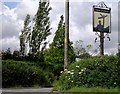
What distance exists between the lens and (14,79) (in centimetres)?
2683

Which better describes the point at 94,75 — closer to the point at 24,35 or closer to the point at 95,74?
the point at 95,74

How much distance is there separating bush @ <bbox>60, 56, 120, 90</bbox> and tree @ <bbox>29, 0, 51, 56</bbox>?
21.4 m

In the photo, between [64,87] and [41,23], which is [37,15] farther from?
[64,87]

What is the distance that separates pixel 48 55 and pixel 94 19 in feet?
53.7

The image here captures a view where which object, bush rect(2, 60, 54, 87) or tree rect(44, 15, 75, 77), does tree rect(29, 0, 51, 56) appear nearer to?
tree rect(44, 15, 75, 77)

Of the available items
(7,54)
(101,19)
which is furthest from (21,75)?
(101,19)

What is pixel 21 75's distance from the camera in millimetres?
27375

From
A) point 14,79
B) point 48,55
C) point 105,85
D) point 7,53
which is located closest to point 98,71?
Result: point 105,85

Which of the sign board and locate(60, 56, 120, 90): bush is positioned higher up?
the sign board

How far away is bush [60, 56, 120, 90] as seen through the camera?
17078 mm

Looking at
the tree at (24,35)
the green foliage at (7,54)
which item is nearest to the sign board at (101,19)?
the green foliage at (7,54)

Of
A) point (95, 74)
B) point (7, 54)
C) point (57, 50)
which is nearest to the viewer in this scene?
point (95, 74)

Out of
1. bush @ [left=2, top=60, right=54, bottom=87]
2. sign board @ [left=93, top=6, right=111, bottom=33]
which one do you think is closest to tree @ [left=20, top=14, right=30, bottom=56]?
bush @ [left=2, top=60, right=54, bottom=87]

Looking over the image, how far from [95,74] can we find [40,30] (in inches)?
906
